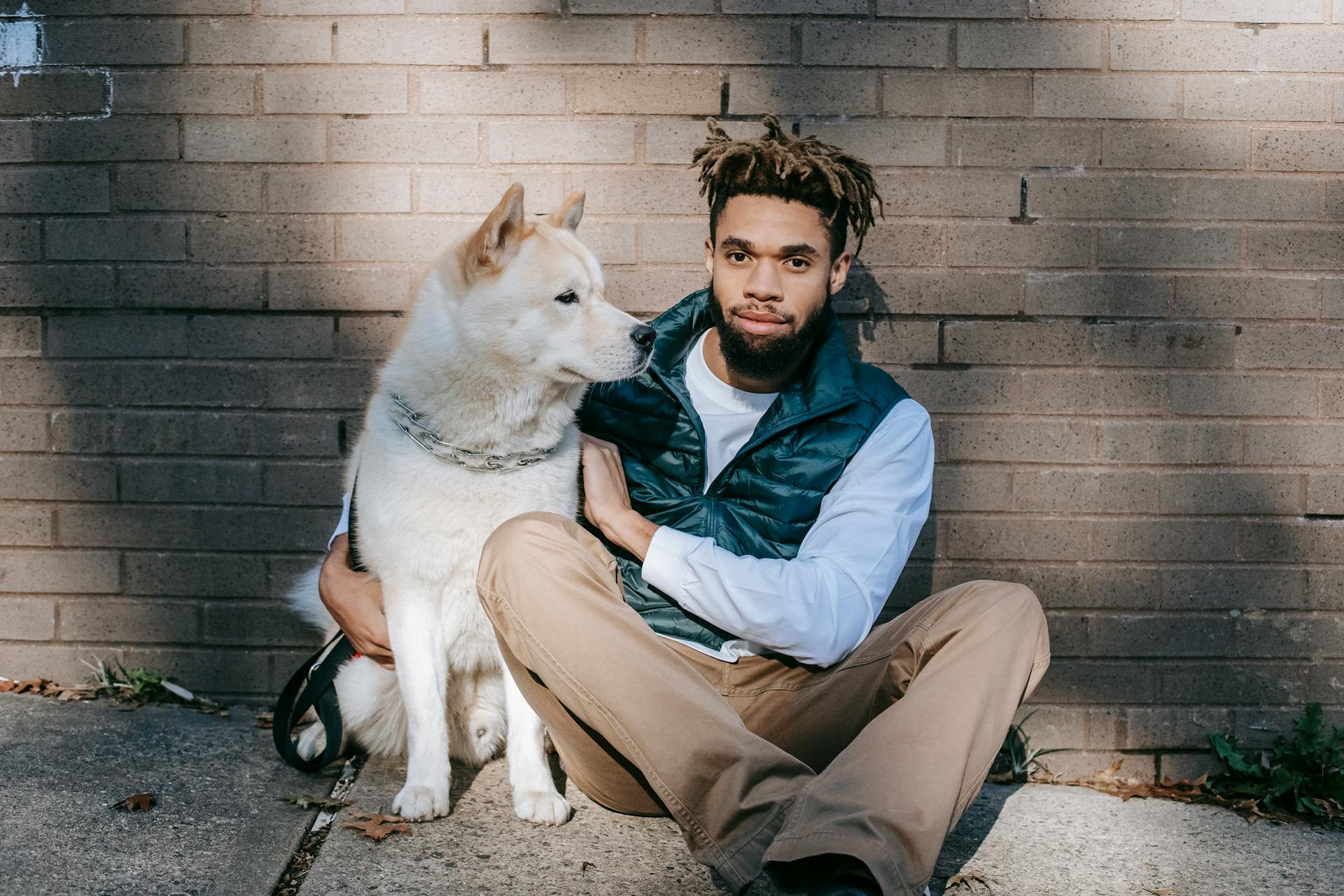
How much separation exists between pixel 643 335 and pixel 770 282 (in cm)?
36

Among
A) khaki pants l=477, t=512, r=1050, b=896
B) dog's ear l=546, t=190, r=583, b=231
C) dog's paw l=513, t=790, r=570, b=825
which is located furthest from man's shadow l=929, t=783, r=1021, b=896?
dog's ear l=546, t=190, r=583, b=231

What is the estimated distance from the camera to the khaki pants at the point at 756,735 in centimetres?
188

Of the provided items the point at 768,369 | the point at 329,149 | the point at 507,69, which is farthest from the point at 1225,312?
the point at 329,149

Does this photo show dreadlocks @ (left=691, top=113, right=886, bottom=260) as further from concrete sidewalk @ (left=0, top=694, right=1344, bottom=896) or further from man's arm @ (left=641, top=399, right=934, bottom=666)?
concrete sidewalk @ (left=0, top=694, right=1344, bottom=896)

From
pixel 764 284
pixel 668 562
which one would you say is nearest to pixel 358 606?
pixel 668 562

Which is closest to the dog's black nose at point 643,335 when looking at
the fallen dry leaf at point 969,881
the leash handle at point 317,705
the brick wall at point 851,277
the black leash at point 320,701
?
the brick wall at point 851,277

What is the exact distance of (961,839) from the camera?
102 inches

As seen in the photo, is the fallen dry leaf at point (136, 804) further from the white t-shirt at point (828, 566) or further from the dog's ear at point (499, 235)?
the dog's ear at point (499, 235)

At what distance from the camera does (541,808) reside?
2.47 meters

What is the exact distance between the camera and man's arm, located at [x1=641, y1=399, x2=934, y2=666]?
2.29 metres

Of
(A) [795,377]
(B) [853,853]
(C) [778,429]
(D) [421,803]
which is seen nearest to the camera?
(B) [853,853]

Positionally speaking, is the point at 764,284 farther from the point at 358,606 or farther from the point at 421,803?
the point at 421,803

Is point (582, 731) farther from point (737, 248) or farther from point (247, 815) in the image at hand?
point (737, 248)

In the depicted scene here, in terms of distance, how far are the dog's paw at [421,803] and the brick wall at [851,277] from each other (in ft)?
3.59
